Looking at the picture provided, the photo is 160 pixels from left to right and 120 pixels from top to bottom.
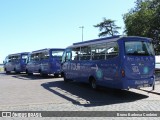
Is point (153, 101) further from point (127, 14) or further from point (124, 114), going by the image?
point (127, 14)

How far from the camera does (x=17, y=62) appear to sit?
114 feet

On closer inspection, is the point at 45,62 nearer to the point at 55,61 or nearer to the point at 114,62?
the point at 55,61

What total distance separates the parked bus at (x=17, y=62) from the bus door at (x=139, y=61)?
21.9 meters

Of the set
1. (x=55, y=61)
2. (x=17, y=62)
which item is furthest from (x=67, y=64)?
(x=17, y=62)

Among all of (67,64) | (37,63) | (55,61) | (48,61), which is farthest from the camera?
(37,63)

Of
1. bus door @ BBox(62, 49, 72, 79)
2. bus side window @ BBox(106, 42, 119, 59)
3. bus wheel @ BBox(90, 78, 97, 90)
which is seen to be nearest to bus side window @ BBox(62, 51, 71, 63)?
bus door @ BBox(62, 49, 72, 79)

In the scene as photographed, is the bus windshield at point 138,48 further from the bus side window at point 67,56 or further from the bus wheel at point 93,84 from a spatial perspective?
the bus side window at point 67,56

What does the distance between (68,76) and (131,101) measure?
794 cm

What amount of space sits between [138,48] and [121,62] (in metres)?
1.24

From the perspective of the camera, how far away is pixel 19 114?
30.4 ft

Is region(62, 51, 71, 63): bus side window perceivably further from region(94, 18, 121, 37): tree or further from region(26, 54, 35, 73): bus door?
region(94, 18, 121, 37): tree

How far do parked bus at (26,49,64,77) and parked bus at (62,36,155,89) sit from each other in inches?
340

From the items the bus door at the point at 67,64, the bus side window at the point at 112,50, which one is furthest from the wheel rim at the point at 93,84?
the bus door at the point at 67,64

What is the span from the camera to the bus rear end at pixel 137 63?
1269 centimetres
